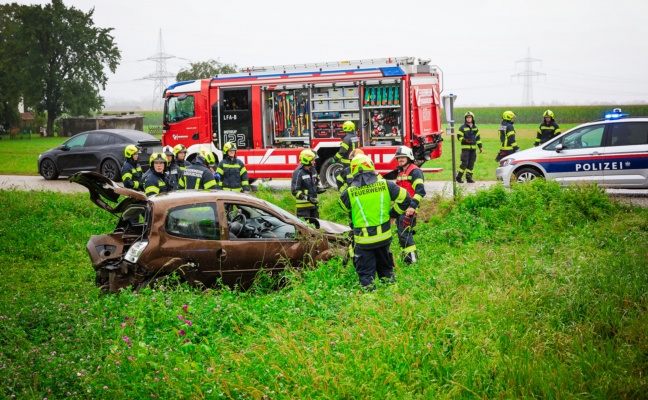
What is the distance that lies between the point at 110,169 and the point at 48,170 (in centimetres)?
256

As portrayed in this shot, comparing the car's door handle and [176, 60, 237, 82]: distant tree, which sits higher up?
[176, 60, 237, 82]: distant tree

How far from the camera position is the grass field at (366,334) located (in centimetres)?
516

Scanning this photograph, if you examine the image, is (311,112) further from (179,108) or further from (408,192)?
(408,192)

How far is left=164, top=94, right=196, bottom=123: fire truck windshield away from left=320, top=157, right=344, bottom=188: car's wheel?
4.04 metres

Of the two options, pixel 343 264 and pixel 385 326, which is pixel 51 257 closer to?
pixel 343 264

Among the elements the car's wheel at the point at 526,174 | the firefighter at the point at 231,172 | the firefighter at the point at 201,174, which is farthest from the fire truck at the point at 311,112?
the firefighter at the point at 201,174

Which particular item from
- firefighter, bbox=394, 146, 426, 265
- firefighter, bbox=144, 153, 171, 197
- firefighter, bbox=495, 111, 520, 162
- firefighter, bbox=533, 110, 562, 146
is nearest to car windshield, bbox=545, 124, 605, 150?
firefighter, bbox=533, 110, 562, 146

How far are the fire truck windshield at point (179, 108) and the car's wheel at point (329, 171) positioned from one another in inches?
159

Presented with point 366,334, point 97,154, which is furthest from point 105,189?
point 97,154

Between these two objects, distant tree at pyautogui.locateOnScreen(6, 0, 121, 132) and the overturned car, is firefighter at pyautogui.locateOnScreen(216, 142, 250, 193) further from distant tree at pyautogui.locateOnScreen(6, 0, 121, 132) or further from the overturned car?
distant tree at pyautogui.locateOnScreen(6, 0, 121, 132)

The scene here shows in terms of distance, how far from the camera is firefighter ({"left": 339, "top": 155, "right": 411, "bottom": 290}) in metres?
7.68

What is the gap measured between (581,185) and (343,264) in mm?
5586

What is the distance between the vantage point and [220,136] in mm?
18234

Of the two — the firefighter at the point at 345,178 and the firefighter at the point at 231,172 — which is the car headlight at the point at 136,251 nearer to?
the firefighter at the point at 345,178
